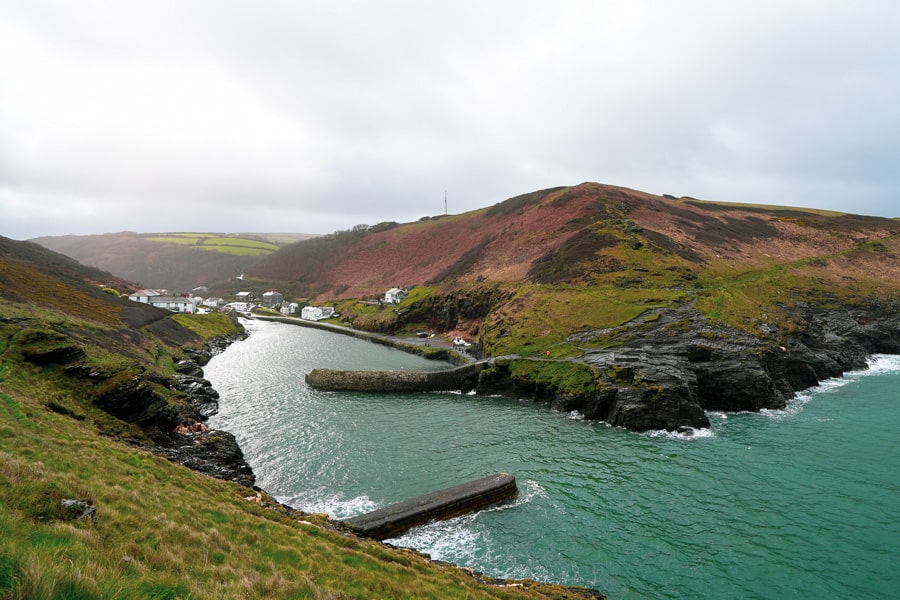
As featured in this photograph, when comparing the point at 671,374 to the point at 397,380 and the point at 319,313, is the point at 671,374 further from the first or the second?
the point at 319,313

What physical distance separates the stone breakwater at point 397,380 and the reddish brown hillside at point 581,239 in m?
30.8

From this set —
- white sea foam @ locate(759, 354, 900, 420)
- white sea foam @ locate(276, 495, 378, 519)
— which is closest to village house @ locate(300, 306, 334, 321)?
white sea foam @ locate(276, 495, 378, 519)

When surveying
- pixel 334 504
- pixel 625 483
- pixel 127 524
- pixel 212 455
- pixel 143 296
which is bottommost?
pixel 334 504

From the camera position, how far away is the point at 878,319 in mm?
69125

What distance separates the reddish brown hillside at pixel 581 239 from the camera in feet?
260

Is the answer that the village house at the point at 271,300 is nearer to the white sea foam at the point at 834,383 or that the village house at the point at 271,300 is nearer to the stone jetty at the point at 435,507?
the stone jetty at the point at 435,507

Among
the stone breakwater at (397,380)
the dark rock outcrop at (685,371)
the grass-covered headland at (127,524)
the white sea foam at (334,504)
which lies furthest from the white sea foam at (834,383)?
the white sea foam at (334,504)

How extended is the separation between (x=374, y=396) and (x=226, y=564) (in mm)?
37140

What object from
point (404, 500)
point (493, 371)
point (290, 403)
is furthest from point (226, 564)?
point (493, 371)

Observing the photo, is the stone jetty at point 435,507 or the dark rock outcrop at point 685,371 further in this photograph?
the dark rock outcrop at point 685,371

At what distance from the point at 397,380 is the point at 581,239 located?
173 ft

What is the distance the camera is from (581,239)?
83.2 metres

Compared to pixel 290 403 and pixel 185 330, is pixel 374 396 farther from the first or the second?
pixel 185 330

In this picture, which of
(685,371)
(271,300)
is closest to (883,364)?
(685,371)
